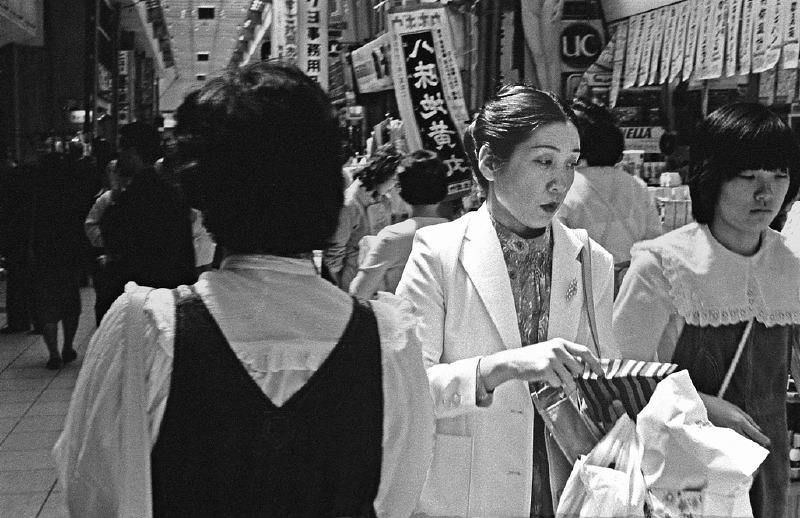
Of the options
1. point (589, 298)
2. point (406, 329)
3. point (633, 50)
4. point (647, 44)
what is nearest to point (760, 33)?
point (647, 44)

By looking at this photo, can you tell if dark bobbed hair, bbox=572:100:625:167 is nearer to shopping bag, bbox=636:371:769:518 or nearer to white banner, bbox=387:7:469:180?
white banner, bbox=387:7:469:180

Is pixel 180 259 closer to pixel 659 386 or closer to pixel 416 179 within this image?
pixel 416 179

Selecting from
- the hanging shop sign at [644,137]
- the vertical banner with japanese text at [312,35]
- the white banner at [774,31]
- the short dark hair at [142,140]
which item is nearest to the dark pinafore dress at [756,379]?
the short dark hair at [142,140]

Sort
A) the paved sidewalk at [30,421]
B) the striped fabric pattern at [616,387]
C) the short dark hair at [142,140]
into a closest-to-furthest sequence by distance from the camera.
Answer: the striped fabric pattern at [616,387], the paved sidewalk at [30,421], the short dark hair at [142,140]

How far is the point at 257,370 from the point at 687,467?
3.31ft

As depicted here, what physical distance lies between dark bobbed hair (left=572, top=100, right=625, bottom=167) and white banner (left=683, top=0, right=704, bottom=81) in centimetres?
311

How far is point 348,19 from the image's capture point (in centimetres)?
1538

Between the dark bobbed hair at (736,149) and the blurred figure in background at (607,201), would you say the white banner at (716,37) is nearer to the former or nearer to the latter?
the blurred figure in background at (607,201)

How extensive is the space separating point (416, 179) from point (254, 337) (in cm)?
441

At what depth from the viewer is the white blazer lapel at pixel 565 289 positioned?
2523 millimetres

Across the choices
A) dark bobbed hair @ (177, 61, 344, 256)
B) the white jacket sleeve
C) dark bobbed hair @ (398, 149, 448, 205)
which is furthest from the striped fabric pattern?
dark bobbed hair @ (398, 149, 448, 205)

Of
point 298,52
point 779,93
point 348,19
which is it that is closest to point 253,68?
point 779,93

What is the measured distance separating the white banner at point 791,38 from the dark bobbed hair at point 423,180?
260 centimetres

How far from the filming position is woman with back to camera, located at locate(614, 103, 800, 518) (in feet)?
9.09
